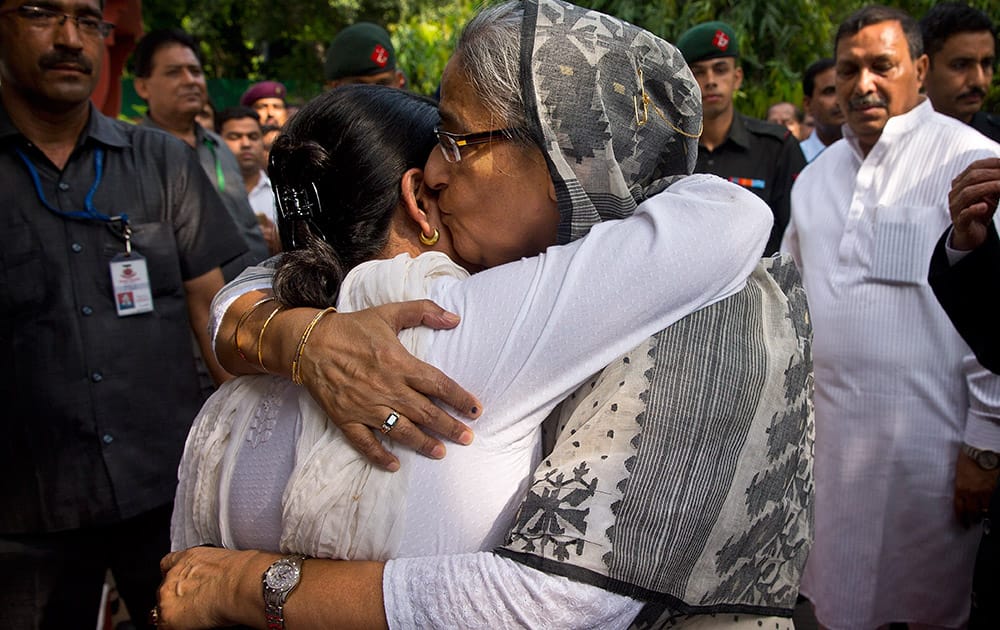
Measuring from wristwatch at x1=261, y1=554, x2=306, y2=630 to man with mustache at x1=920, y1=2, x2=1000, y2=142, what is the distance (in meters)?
4.36

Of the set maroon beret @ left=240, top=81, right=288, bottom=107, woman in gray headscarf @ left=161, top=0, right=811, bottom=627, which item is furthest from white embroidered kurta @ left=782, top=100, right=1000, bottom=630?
maroon beret @ left=240, top=81, right=288, bottom=107

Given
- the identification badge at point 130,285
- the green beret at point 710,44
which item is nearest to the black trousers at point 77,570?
the identification badge at point 130,285

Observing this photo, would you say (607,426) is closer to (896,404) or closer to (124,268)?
(124,268)

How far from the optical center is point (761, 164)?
5.11 meters

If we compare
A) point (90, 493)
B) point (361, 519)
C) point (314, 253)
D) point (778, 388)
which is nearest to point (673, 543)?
point (778, 388)

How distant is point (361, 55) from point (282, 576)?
4095 mm

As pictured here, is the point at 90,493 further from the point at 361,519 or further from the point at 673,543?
the point at 673,543

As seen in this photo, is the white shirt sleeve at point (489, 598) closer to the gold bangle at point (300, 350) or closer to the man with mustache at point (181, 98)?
the gold bangle at point (300, 350)

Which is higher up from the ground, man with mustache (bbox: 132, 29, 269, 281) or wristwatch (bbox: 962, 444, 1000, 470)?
man with mustache (bbox: 132, 29, 269, 281)

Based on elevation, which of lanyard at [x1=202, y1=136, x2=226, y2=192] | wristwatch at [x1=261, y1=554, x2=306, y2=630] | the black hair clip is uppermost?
the black hair clip

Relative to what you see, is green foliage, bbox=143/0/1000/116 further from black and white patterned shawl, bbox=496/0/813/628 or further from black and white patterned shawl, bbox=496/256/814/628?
black and white patterned shawl, bbox=496/256/814/628

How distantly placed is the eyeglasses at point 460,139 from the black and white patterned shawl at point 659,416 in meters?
0.09

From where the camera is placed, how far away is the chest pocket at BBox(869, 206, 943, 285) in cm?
328

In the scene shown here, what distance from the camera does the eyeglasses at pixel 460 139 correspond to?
1499mm
